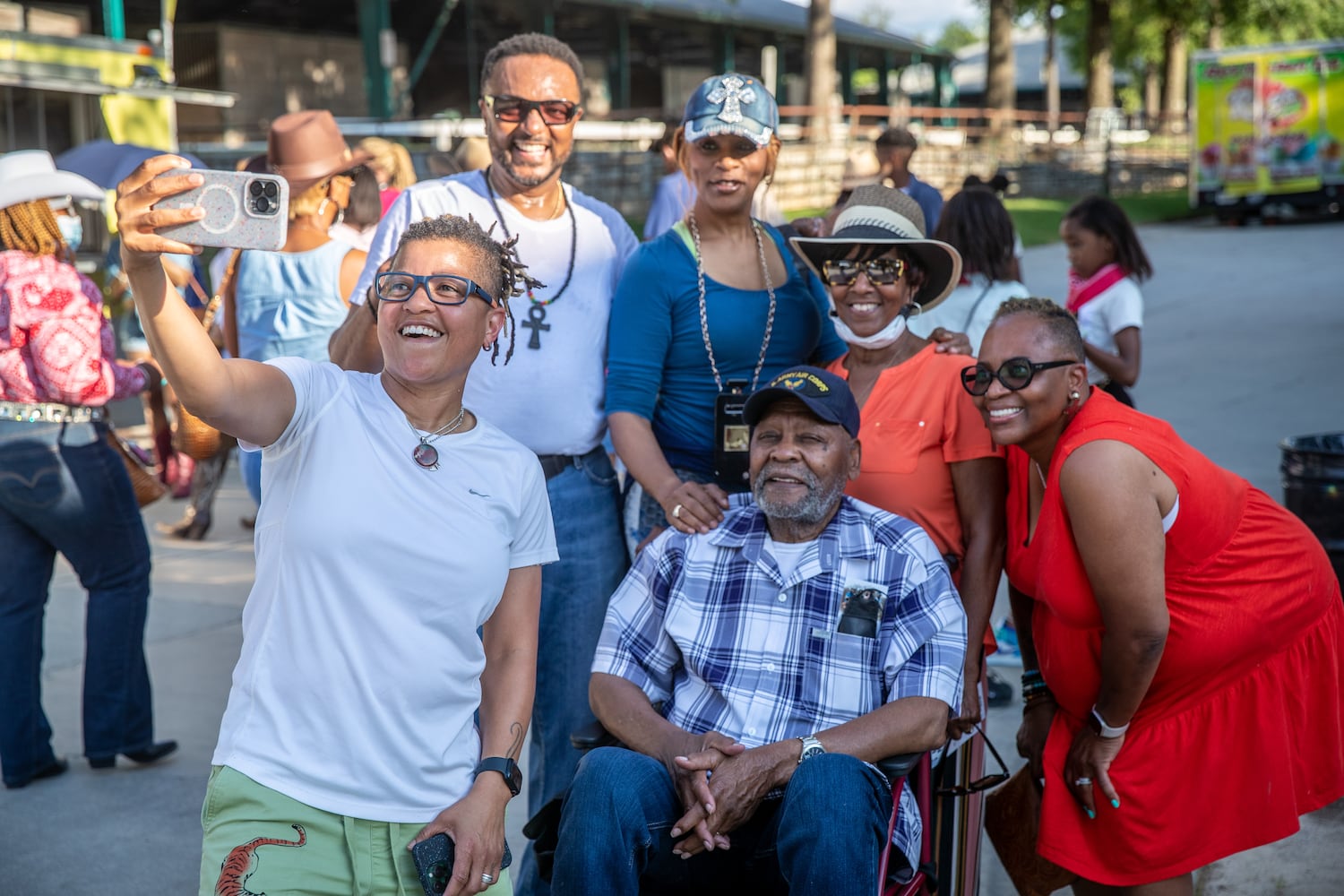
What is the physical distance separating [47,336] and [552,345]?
189cm

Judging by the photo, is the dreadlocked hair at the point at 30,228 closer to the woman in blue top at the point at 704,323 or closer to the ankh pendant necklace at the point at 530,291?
the ankh pendant necklace at the point at 530,291

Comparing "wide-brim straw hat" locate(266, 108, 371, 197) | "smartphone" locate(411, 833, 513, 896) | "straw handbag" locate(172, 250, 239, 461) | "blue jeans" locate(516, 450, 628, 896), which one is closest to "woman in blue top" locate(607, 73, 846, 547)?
"blue jeans" locate(516, 450, 628, 896)

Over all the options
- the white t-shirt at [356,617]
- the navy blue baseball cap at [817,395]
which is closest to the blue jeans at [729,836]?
the white t-shirt at [356,617]

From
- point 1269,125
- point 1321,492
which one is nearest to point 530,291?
point 1321,492

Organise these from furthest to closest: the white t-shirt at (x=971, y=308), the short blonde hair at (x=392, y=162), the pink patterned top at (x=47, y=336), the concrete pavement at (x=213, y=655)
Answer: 1. the short blonde hair at (x=392, y=162)
2. the white t-shirt at (x=971, y=308)
3. the pink patterned top at (x=47, y=336)
4. the concrete pavement at (x=213, y=655)

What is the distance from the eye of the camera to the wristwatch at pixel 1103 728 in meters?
2.84

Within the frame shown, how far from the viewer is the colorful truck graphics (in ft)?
76.5

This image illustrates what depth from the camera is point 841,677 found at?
2.93 metres

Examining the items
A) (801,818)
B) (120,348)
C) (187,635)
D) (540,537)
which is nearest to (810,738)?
(801,818)

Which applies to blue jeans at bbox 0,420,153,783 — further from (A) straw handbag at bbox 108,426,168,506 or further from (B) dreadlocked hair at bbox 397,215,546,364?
(B) dreadlocked hair at bbox 397,215,546,364

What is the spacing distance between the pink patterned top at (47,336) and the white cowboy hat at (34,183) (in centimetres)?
18

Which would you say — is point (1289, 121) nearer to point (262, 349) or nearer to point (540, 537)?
point (262, 349)

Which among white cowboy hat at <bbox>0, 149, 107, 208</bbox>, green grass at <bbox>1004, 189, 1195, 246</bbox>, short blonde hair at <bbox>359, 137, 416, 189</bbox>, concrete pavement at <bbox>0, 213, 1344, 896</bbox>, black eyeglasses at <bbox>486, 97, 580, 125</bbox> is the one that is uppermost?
green grass at <bbox>1004, 189, 1195, 246</bbox>

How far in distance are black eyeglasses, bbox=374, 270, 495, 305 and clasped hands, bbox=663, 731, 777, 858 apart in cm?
112
